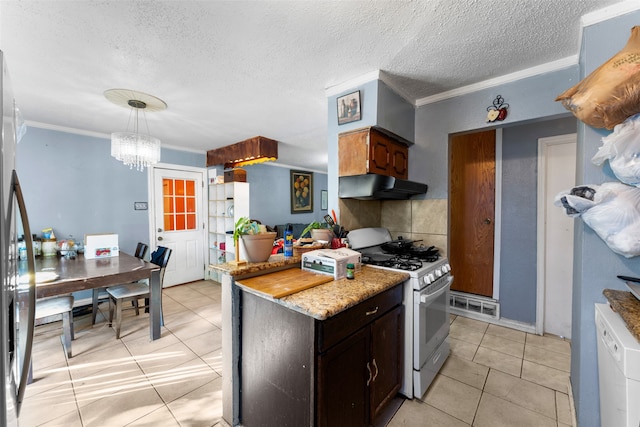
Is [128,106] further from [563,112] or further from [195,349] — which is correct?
[563,112]

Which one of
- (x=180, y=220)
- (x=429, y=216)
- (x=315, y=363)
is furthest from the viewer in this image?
(x=180, y=220)

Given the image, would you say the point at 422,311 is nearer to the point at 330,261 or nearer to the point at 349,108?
the point at 330,261

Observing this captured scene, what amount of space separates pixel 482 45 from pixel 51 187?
475 cm

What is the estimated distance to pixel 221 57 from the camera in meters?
1.81

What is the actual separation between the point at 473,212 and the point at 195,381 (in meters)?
3.20

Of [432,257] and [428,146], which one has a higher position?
[428,146]

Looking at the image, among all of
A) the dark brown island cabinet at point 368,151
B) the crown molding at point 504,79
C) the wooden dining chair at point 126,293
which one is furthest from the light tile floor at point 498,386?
the wooden dining chair at point 126,293

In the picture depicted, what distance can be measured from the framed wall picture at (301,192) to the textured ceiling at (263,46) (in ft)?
11.8

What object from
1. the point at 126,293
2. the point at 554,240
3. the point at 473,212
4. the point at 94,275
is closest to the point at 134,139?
the point at 94,275

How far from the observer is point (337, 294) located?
1.31 m

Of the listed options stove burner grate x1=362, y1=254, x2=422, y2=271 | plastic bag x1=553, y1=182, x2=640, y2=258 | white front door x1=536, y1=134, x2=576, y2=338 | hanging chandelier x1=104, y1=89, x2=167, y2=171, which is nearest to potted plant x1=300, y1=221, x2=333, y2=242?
stove burner grate x1=362, y1=254, x2=422, y2=271

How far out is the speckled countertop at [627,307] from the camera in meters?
0.90

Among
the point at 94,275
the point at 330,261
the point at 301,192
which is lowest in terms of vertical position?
the point at 94,275

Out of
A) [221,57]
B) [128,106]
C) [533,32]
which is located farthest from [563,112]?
[128,106]
